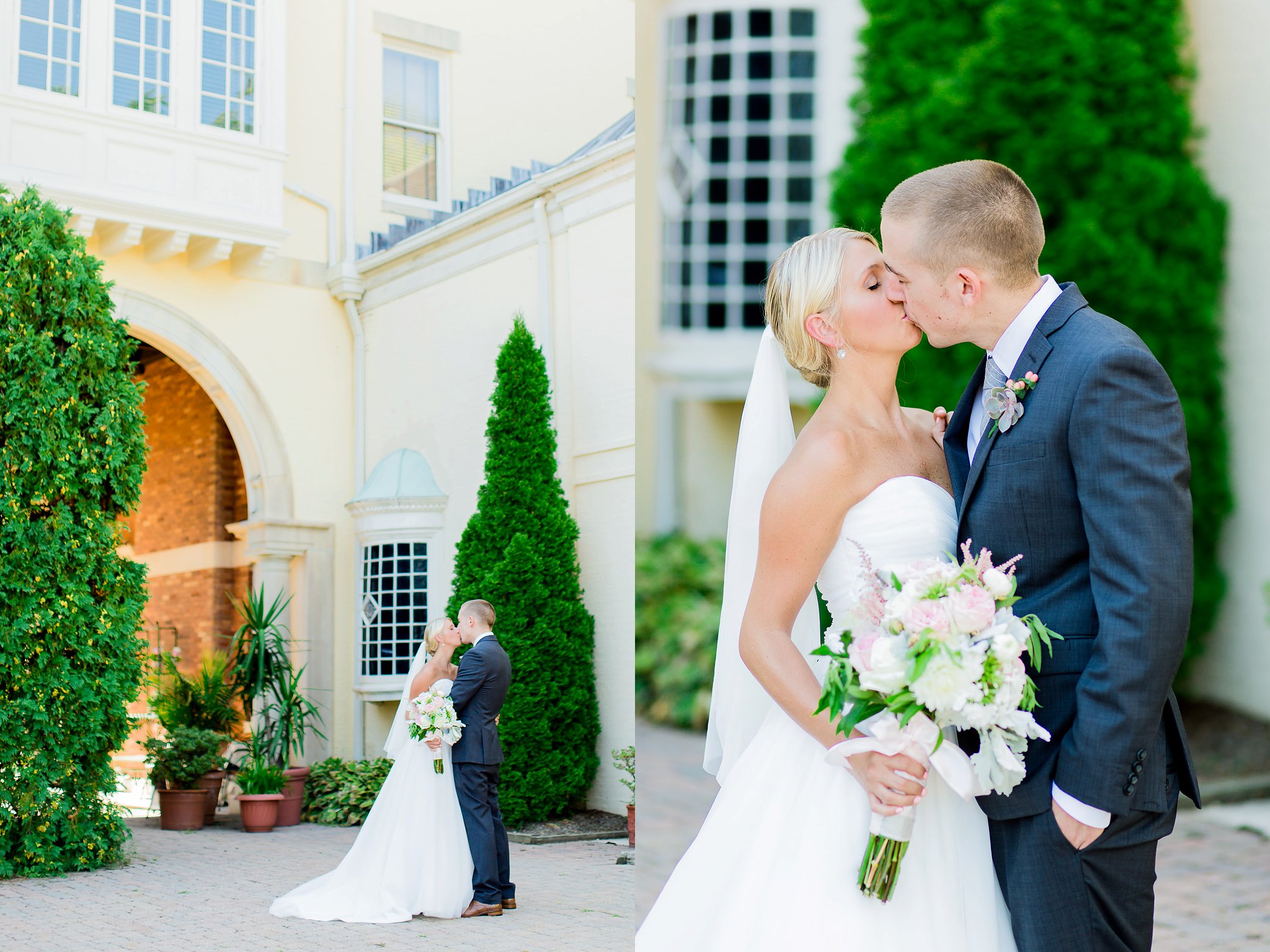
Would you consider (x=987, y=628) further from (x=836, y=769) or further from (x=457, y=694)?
(x=457, y=694)

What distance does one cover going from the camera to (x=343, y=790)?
4.29 meters

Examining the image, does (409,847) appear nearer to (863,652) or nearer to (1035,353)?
(863,652)

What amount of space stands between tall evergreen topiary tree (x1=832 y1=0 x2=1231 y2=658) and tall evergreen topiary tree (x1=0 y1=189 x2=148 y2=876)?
146 inches

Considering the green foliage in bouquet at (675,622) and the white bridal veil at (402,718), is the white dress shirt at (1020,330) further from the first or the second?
the green foliage in bouquet at (675,622)

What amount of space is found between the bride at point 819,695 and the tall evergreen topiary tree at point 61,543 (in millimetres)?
2931

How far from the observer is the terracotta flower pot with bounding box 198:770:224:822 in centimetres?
416

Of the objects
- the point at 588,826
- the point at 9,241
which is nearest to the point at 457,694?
the point at 588,826

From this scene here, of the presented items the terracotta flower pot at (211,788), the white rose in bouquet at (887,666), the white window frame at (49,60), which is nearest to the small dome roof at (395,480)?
the terracotta flower pot at (211,788)

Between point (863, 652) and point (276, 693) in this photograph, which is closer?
point (863, 652)

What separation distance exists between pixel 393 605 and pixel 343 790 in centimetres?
68

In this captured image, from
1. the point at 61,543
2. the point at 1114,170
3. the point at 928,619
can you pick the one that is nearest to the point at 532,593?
the point at 61,543

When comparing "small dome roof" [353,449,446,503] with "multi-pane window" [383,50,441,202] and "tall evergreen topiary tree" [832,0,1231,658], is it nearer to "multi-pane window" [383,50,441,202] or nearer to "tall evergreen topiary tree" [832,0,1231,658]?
"multi-pane window" [383,50,441,202]

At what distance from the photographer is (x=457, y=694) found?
429 centimetres

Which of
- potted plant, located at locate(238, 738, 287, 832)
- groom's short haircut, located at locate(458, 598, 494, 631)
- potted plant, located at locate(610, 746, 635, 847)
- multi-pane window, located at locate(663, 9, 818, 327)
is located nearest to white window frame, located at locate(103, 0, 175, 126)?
groom's short haircut, located at locate(458, 598, 494, 631)
